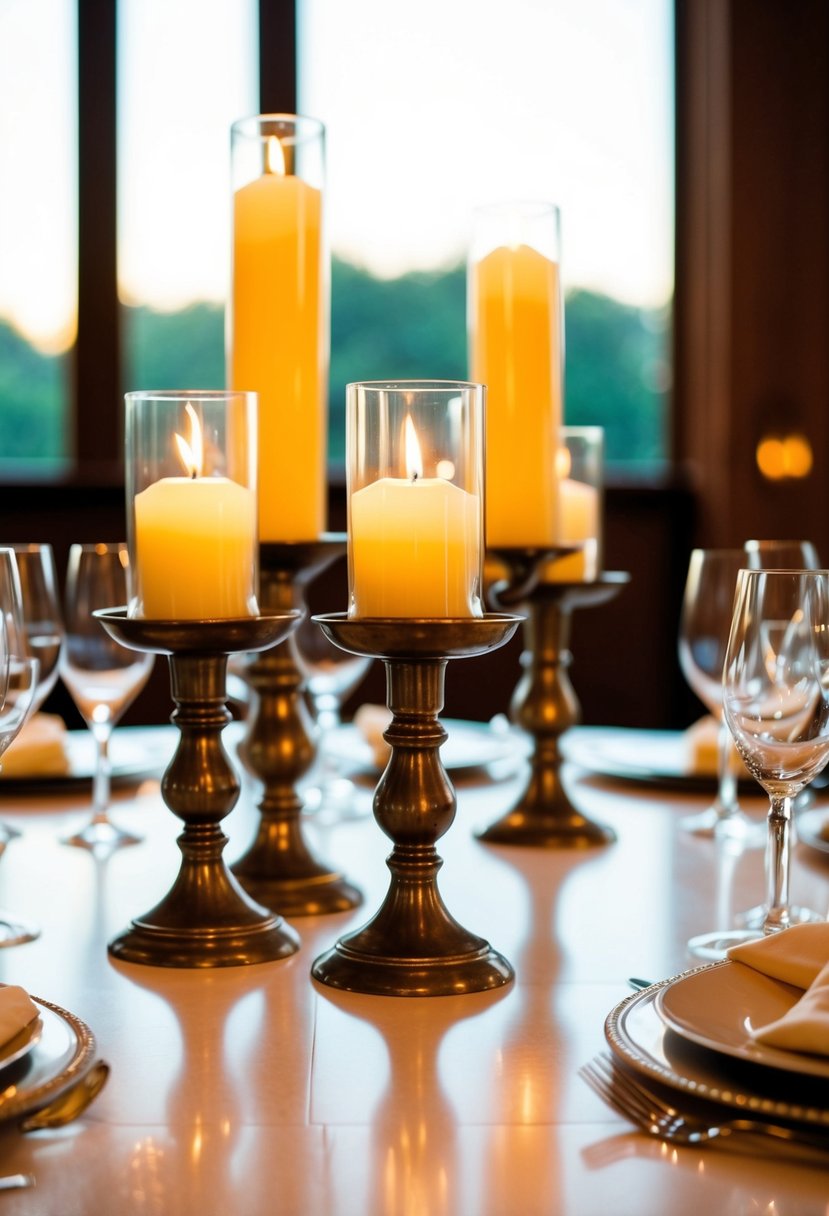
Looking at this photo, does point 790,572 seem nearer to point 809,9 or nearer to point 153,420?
point 153,420

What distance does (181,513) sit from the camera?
3.25ft

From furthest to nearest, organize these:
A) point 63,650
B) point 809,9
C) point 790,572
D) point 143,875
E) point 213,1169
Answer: point 809,9, point 63,650, point 143,875, point 790,572, point 213,1169

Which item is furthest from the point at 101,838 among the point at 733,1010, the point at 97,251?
the point at 97,251

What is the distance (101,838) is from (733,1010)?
2.51 feet

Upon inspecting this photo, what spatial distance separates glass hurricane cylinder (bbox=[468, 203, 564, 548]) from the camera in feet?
4.36

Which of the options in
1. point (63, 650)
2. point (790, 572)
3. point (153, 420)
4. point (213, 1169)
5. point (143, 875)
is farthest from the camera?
point (63, 650)

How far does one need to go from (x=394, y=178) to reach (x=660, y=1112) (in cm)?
341

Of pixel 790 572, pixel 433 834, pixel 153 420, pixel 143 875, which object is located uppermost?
pixel 153 420

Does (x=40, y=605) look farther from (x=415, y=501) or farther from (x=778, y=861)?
(x=778, y=861)

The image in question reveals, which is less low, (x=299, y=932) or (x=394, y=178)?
(x=394, y=178)

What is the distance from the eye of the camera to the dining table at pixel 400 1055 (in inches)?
24.4

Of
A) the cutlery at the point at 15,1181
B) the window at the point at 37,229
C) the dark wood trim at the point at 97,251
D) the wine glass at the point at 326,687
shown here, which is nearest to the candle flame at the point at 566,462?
the wine glass at the point at 326,687

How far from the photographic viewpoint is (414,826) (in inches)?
36.4

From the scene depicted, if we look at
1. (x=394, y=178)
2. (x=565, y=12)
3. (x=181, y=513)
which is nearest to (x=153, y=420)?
(x=181, y=513)
